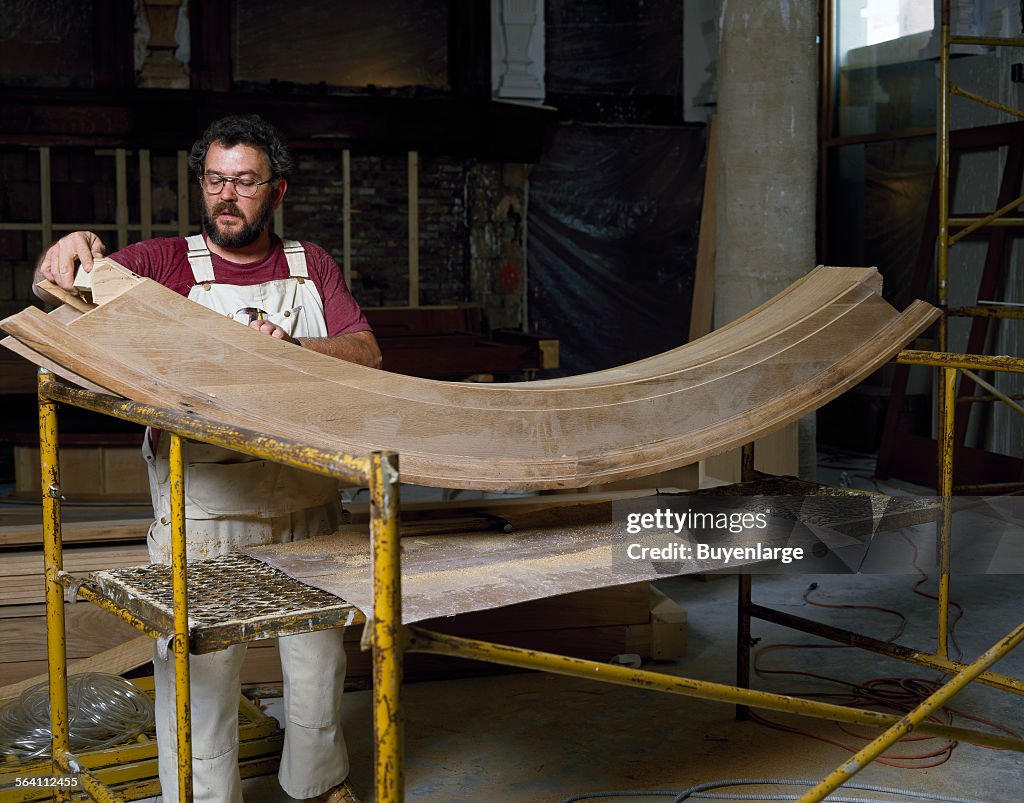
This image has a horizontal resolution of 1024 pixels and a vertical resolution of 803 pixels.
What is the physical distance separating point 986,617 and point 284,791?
321 cm

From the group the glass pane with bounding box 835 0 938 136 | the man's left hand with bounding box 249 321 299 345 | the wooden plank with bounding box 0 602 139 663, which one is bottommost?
the wooden plank with bounding box 0 602 139 663

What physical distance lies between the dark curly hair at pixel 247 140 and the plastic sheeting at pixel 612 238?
661 cm

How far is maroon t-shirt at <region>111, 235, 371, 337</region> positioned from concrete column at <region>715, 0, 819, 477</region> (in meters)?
3.32

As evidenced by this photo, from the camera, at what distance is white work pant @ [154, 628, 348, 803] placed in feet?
9.39

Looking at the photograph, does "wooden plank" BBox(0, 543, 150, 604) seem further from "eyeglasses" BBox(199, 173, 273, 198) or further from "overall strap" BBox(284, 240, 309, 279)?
"eyeglasses" BBox(199, 173, 273, 198)

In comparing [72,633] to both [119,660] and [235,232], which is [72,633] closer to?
[119,660]

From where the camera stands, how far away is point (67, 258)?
270cm

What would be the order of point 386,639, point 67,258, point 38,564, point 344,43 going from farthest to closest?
point 344,43
point 38,564
point 67,258
point 386,639

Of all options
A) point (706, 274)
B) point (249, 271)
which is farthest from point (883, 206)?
point (249, 271)

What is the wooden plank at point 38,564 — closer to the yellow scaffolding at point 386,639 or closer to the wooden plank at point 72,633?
the wooden plank at point 72,633

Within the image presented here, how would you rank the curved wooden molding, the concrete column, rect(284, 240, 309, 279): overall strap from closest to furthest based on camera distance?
1. the curved wooden molding
2. rect(284, 240, 309, 279): overall strap
3. the concrete column

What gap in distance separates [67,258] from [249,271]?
61cm

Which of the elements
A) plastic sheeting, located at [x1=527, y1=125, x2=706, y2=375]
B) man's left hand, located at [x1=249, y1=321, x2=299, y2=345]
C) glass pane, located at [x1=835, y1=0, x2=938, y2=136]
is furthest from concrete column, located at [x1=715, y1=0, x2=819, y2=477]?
man's left hand, located at [x1=249, y1=321, x2=299, y2=345]

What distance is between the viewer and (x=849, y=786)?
3465mm
